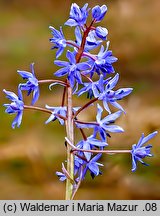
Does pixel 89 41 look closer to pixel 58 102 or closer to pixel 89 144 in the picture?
pixel 89 144

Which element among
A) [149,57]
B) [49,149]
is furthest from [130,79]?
[49,149]

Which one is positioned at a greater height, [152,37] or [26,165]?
[152,37]

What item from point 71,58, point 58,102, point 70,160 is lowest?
point 70,160

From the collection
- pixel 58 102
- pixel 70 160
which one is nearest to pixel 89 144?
pixel 70 160

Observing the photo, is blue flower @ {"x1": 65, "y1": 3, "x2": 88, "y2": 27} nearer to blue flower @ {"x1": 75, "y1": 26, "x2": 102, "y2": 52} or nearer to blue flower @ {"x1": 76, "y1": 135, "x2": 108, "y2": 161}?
blue flower @ {"x1": 75, "y1": 26, "x2": 102, "y2": 52}

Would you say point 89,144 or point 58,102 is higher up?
point 58,102

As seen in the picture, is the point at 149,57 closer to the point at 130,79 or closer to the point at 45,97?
the point at 130,79

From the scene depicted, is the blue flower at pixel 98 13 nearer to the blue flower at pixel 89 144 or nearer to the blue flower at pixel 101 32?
the blue flower at pixel 101 32

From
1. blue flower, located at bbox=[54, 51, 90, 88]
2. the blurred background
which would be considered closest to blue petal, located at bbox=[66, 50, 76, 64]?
blue flower, located at bbox=[54, 51, 90, 88]
